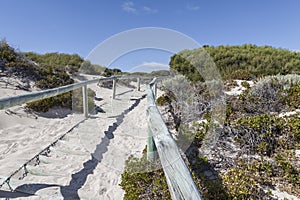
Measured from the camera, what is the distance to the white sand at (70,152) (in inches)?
86.0

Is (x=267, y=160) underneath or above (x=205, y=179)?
above

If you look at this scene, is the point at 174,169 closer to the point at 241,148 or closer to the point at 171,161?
the point at 171,161

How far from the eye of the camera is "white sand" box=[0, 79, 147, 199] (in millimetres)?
2184

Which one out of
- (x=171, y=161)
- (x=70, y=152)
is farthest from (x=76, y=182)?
(x=171, y=161)

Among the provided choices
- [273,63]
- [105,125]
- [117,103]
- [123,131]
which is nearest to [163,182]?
[123,131]

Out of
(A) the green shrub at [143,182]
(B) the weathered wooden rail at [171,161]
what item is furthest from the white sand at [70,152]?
(B) the weathered wooden rail at [171,161]

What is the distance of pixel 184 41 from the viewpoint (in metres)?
4.07

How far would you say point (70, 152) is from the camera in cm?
302

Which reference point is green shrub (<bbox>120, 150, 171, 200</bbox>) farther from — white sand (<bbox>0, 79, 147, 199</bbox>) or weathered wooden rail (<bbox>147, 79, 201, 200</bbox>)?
A: weathered wooden rail (<bbox>147, 79, 201, 200</bbox>)

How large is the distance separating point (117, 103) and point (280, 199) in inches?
A: 218

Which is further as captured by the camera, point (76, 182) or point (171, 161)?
point (76, 182)

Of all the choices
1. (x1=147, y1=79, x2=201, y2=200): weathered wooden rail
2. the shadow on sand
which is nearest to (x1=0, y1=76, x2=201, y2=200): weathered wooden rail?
(x1=147, y1=79, x2=201, y2=200): weathered wooden rail

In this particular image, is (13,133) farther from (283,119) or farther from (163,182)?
(283,119)

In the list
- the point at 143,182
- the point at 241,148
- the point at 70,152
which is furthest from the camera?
the point at 70,152
